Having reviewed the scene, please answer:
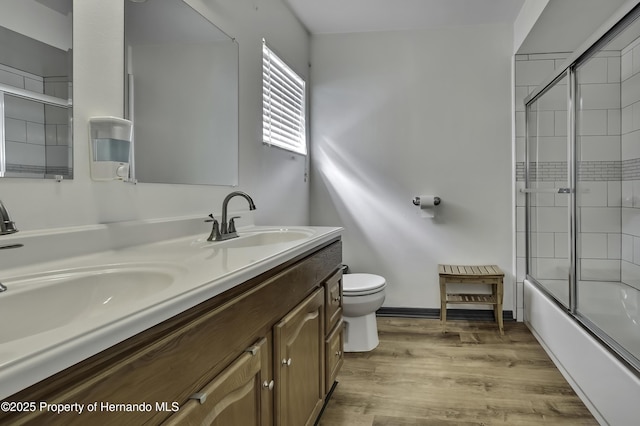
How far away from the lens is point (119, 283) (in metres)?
0.98

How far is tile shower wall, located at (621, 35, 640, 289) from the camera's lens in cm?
250

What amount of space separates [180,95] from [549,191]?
2389mm

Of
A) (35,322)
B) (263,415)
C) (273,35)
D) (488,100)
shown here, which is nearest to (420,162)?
(488,100)

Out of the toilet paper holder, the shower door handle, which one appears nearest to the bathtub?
the shower door handle

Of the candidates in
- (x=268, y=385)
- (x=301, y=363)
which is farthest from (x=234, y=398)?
(x=301, y=363)

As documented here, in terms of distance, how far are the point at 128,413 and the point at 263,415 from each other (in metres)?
0.56

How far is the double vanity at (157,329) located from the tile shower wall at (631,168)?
2.13m

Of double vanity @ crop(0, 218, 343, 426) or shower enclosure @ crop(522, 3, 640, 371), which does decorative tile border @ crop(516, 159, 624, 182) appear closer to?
shower enclosure @ crop(522, 3, 640, 371)

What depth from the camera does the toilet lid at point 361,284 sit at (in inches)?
96.9

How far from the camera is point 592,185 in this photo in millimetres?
2484

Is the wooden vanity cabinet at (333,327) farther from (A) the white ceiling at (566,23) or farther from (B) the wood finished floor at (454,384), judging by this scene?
(A) the white ceiling at (566,23)

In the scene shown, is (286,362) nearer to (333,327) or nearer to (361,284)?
(333,327)

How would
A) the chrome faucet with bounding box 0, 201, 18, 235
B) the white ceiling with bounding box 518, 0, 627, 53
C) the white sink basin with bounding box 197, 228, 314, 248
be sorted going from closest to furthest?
the chrome faucet with bounding box 0, 201, 18, 235 → the white sink basin with bounding box 197, 228, 314, 248 → the white ceiling with bounding box 518, 0, 627, 53

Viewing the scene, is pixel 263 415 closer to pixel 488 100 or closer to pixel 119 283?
pixel 119 283
